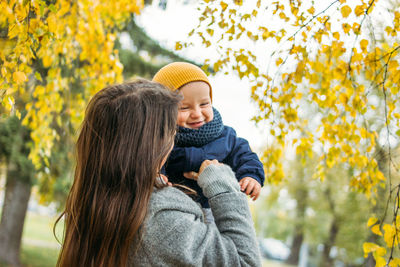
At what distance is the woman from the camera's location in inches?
50.7

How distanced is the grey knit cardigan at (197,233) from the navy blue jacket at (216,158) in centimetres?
28

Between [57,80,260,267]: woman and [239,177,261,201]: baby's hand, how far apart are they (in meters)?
0.21

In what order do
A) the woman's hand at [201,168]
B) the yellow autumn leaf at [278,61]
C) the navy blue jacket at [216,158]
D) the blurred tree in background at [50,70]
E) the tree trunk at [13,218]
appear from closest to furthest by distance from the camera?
the woman's hand at [201,168] < the navy blue jacket at [216,158] < the blurred tree in background at [50,70] < the yellow autumn leaf at [278,61] < the tree trunk at [13,218]

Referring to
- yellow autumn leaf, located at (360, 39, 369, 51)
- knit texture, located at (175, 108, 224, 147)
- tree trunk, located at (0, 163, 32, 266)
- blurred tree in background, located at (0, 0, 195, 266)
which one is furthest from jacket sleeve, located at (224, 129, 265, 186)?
tree trunk, located at (0, 163, 32, 266)

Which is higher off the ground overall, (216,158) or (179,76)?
(179,76)

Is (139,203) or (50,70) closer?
(139,203)

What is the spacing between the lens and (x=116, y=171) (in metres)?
1.35

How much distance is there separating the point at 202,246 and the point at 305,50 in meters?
1.70

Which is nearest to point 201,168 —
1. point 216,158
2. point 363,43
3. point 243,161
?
point 216,158

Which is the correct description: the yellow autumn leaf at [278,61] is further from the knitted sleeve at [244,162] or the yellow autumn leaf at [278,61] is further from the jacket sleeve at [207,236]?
the jacket sleeve at [207,236]

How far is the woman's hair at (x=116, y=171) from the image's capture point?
1326mm

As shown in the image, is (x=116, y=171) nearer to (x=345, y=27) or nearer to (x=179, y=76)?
(x=179, y=76)

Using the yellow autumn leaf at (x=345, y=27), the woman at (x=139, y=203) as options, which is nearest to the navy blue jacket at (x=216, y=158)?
the woman at (x=139, y=203)

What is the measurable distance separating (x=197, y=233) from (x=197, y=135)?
22.3 inches
